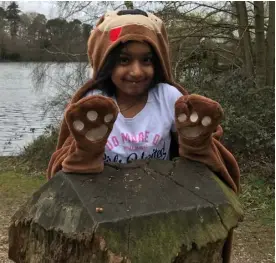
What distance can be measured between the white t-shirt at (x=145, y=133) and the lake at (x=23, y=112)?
6829mm

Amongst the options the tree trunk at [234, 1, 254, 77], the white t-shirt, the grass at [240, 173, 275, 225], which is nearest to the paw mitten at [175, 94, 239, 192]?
the white t-shirt

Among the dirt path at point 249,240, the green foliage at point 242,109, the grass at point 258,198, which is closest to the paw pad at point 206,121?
the dirt path at point 249,240

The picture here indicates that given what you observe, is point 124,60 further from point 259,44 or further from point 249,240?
point 259,44

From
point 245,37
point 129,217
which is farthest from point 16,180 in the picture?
point 129,217

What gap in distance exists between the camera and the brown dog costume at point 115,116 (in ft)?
5.44

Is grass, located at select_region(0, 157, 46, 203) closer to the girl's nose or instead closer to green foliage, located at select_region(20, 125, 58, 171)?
green foliage, located at select_region(20, 125, 58, 171)

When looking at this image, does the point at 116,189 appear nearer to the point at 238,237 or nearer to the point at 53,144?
the point at 238,237

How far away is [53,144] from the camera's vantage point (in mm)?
8148

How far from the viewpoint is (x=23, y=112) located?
13.3 metres

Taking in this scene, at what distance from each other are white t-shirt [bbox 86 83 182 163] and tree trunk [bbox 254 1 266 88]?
20.3 ft

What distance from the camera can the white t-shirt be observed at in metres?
2.04

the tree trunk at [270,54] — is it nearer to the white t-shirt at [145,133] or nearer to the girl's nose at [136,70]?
the white t-shirt at [145,133]

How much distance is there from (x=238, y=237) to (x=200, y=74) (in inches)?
151

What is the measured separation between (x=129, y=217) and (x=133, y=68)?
2.29 ft
